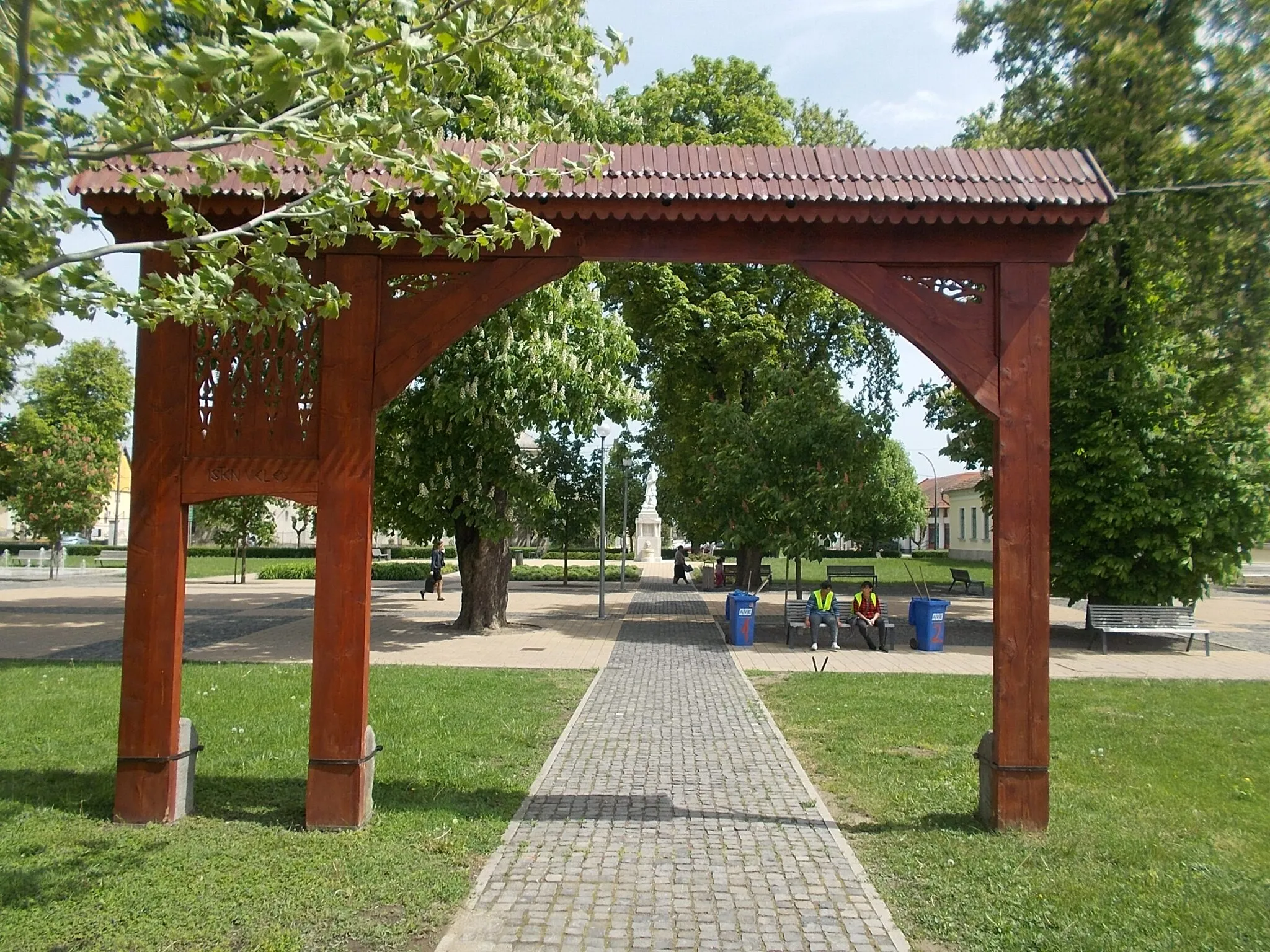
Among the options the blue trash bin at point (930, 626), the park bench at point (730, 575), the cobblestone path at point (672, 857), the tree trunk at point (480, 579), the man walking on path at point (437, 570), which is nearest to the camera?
the cobblestone path at point (672, 857)

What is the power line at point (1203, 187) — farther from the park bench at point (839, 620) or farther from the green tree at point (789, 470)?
the park bench at point (839, 620)

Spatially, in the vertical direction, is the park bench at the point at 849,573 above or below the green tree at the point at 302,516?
below

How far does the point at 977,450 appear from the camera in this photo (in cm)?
2005

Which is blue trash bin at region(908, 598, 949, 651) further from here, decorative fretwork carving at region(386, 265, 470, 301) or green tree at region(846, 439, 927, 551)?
green tree at region(846, 439, 927, 551)

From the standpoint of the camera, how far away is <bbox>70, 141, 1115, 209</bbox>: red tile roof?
5.85 metres

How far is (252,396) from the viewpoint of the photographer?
606cm

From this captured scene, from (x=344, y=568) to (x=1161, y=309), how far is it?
16.5m

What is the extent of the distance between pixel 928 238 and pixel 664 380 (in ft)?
71.3

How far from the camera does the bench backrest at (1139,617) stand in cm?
1692

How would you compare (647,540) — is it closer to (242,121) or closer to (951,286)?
(951,286)

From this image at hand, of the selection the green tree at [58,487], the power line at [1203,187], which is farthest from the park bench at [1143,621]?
the green tree at [58,487]

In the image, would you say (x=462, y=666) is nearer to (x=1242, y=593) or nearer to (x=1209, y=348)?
(x=1209, y=348)

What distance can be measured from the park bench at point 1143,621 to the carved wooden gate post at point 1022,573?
1224cm

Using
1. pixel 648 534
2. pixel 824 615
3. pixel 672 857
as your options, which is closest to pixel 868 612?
pixel 824 615
